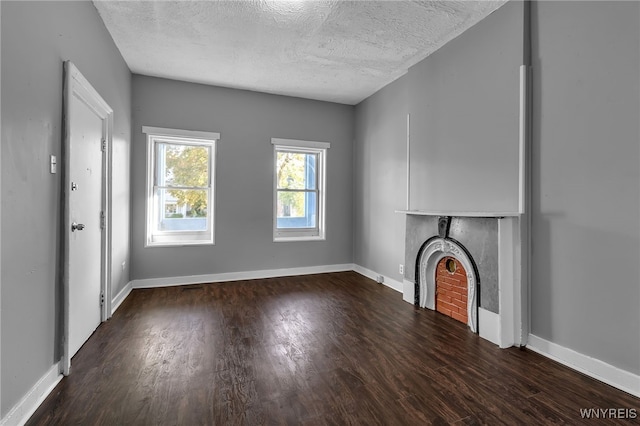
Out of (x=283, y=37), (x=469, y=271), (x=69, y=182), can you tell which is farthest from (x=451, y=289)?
(x=69, y=182)

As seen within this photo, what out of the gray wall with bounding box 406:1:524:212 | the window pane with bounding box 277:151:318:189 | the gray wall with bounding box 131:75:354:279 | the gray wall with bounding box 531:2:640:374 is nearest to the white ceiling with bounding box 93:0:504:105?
the gray wall with bounding box 406:1:524:212

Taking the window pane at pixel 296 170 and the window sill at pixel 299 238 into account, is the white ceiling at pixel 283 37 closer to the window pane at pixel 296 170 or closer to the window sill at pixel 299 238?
the window pane at pixel 296 170

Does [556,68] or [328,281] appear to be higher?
[556,68]

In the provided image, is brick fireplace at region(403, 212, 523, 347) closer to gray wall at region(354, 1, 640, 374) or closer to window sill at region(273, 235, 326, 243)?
gray wall at region(354, 1, 640, 374)

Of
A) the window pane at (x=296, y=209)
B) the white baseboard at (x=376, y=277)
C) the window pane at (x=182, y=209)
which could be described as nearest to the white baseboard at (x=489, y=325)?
the white baseboard at (x=376, y=277)

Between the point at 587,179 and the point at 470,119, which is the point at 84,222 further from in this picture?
the point at 587,179

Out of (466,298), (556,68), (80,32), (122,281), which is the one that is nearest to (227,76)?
(80,32)

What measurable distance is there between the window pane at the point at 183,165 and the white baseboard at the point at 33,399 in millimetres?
2885

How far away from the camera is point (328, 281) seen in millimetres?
4594

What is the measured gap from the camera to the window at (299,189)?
498 cm

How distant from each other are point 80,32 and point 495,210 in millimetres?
3701

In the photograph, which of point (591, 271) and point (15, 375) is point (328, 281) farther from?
point (15, 375)

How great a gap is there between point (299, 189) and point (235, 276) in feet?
5.60

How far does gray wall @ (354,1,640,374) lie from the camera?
75.7 inches
